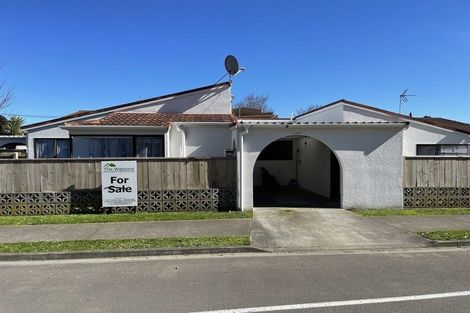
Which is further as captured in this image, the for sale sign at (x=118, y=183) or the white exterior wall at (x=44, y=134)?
the white exterior wall at (x=44, y=134)

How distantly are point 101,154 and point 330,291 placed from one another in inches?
442

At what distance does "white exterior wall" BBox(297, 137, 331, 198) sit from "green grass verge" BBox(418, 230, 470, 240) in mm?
6539

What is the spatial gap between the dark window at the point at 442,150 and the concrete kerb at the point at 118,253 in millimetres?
13289

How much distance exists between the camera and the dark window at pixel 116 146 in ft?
46.7

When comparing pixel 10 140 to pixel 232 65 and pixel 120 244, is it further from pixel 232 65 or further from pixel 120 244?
pixel 120 244

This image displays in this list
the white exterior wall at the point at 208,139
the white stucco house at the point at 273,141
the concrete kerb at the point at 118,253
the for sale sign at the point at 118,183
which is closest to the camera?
the concrete kerb at the point at 118,253

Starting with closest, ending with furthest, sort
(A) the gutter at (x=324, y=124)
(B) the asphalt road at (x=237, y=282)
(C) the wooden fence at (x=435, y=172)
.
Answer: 1. (B) the asphalt road at (x=237, y=282)
2. (A) the gutter at (x=324, y=124)
3. (C) the wooden fence at (x=435, y=172)

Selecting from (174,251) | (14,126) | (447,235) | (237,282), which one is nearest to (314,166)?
(447,235)

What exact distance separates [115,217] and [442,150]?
48.7 feet

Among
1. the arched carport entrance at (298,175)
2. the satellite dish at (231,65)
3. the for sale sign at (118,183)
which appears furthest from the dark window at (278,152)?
the for sale sign at (118,183)

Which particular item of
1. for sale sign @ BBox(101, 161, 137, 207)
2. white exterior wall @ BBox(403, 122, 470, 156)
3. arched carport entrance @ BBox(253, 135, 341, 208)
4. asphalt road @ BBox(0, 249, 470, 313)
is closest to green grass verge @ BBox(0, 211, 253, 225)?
for sale sign @ BBox(101, 161, 137, 207)

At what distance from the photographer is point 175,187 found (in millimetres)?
11875

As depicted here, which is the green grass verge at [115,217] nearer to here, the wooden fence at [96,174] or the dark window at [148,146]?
the wooden fence at [96,174]

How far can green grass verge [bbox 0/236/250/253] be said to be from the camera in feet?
24.4
